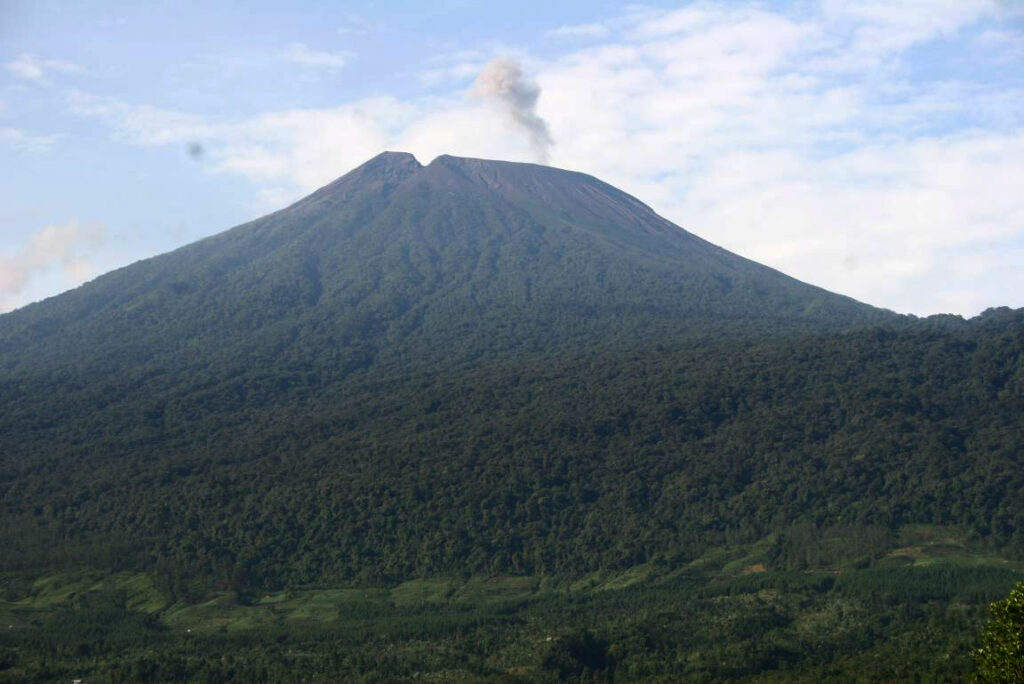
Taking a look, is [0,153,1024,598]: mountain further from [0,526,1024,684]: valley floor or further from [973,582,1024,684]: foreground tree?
[973,582,1024,684]: foreground tree

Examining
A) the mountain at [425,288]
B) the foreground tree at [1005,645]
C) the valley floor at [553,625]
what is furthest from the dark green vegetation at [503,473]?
the foreground tree at [1005,645]

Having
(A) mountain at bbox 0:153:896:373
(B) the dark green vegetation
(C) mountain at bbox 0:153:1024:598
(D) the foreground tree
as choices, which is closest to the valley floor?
(B) the dark green vegetation

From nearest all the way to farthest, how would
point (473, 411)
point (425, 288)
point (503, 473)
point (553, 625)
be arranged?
point (553, 625) < point (503, 473) < point (473, 411) < point (425, 288)

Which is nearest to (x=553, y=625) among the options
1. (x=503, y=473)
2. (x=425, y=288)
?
(x=503, y=473)

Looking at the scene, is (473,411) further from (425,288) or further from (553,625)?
(425,288)

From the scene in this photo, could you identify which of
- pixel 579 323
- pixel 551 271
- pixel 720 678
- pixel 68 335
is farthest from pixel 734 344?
pixel 68 335

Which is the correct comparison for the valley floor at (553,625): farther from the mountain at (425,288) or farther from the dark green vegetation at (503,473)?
the mountain at (425,288)
